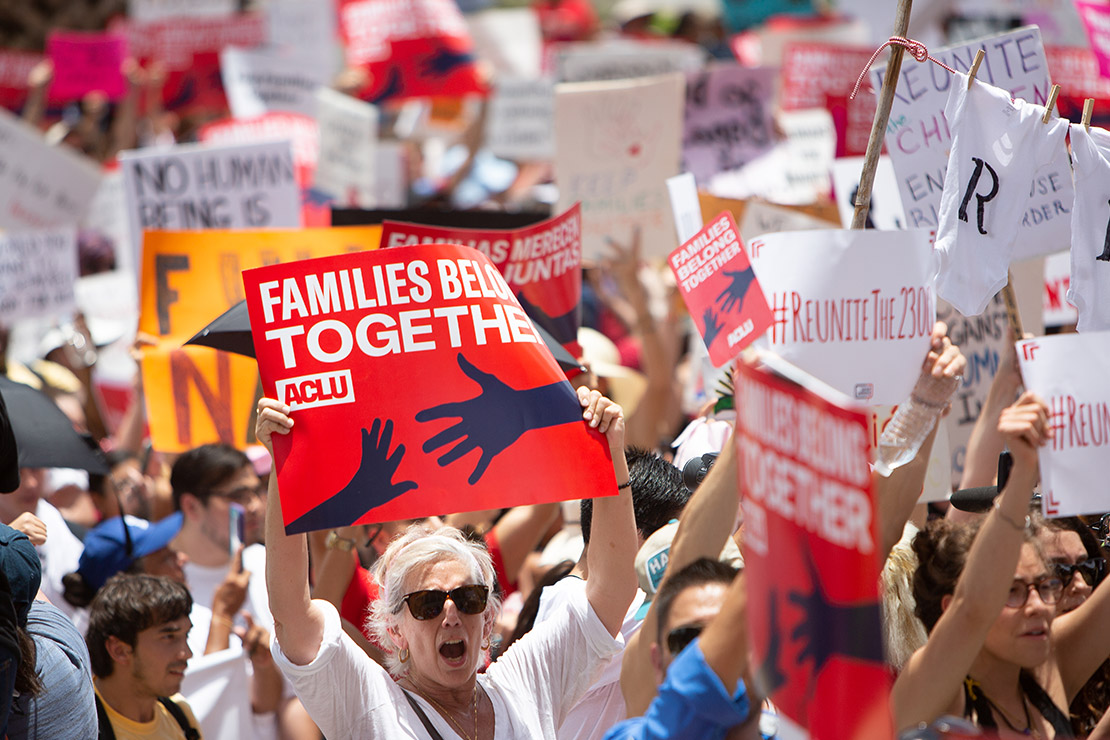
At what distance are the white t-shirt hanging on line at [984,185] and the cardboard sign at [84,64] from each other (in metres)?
8.75

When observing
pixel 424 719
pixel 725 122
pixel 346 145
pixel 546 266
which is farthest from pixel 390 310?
pixel 346 145

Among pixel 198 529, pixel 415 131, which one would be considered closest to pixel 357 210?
pixel 198 529

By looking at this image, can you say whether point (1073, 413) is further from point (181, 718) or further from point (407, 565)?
point (181, 718)

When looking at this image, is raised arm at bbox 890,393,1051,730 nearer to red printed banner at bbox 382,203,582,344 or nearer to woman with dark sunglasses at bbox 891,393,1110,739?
woman with dark sunglasses at bbox 891,393,1110,739

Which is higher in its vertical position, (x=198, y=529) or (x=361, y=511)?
(x=361, y=511)

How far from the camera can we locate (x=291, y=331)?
10.5 ft

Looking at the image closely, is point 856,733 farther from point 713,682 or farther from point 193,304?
point 193,304

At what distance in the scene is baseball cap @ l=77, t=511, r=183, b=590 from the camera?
4578 millimetres

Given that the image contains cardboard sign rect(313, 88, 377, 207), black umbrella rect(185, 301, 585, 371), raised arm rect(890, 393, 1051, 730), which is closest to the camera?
raised arm rect(890, 393, 1051, 730)

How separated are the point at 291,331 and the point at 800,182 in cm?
565

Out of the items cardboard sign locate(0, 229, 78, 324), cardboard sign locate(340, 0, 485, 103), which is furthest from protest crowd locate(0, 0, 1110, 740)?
cardboard sign locate(340, 0, 485, 103)

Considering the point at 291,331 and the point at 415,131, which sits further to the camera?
the point at 415,131

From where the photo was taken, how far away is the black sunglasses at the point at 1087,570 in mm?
3424

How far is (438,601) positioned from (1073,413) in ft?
5.05
